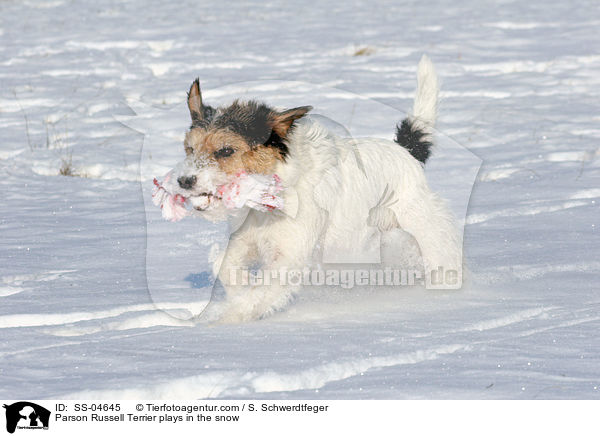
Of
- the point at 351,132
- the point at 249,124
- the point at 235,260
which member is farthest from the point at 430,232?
the point at 351,132

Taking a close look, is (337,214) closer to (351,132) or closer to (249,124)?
(249,124)

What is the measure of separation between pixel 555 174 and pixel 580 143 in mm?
1114

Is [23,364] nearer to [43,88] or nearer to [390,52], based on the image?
[43,88]

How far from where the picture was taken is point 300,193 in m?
4.26

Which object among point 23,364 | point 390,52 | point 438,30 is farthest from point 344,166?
point 438,30

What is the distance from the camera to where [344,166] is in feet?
15.0

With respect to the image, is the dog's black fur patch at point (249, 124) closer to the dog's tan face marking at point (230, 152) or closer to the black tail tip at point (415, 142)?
the dog's tan face marking at point (230, 152)

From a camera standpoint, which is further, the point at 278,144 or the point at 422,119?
the point at 422,119

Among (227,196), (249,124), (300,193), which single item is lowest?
(227,196)

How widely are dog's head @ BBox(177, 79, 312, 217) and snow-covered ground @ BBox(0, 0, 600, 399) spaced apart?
697mm

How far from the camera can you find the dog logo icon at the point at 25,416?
2723mm

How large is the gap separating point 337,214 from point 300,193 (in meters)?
0.34

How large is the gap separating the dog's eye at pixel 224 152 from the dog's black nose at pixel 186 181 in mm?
230

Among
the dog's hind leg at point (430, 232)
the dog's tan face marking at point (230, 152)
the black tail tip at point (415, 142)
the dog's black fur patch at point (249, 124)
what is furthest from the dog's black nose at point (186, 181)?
the black tail tip at point (415, 142)
